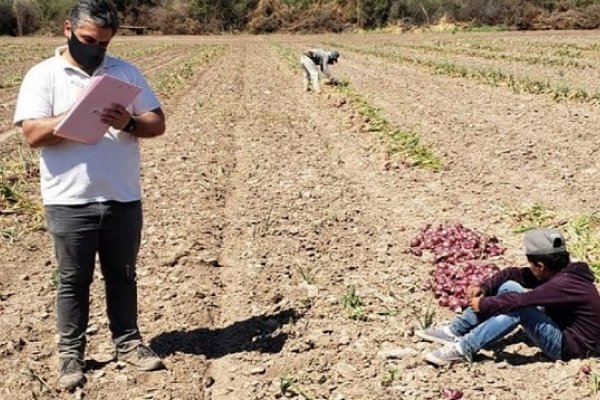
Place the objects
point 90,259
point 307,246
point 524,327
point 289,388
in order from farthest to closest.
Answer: point 307,246
point 524,327
point 289,388
point 90,259

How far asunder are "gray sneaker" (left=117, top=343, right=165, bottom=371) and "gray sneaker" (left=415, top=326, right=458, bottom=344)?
1478 mm

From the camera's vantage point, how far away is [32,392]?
380 cm

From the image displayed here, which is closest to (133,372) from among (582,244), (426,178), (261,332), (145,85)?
(261,332)

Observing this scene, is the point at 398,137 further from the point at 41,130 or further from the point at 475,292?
the point at 41,130

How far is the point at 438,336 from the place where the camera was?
13.6 feet

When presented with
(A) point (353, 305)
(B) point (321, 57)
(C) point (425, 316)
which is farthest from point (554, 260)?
(B) point (321, 57)

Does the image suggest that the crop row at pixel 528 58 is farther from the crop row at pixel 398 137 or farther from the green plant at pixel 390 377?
the green plant at pixel 390 377

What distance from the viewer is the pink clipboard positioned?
129 inches

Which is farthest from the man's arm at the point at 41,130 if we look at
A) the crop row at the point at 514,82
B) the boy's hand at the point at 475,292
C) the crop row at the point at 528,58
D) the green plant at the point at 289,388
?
the crop row at the point at 528,58

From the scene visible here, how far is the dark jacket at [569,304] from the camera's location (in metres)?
3.78

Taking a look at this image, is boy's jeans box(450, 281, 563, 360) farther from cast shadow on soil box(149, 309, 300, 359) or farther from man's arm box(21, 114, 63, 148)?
man's arm box(21, 114, 63, 148)

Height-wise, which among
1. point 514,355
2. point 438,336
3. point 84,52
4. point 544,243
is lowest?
point 514,355

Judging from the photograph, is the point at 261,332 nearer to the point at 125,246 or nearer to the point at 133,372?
the point at 133,372

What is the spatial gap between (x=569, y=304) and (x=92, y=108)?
2.54 metres
